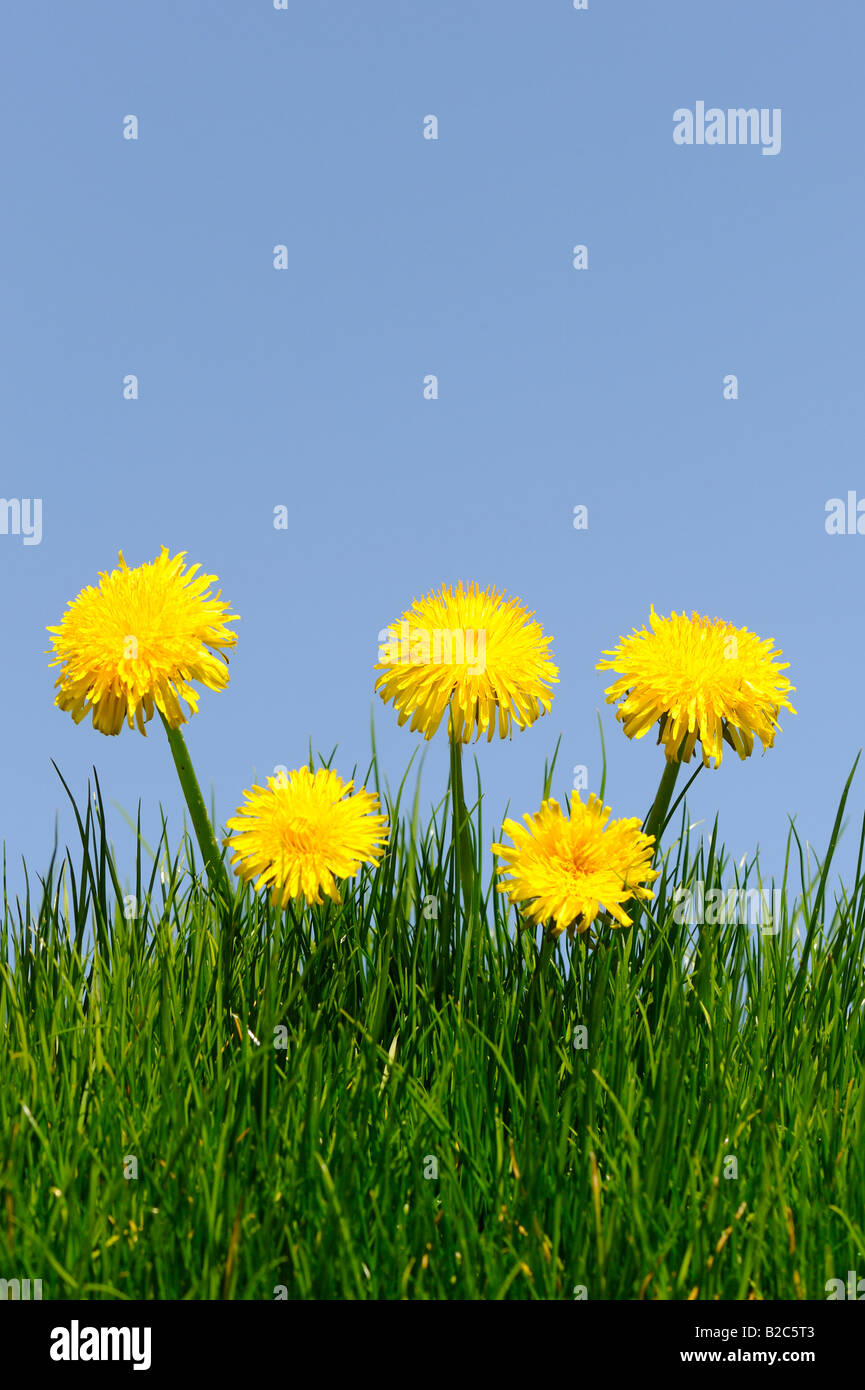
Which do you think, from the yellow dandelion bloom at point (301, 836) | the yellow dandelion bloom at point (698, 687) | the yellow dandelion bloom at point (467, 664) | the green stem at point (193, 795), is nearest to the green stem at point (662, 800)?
the yellow dandelion bloom at point (698, 687)

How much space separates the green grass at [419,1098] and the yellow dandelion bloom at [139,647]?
0.49 metres

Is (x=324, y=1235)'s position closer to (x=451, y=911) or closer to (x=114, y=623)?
(x=451, y=911)

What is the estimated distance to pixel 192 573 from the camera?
8.69 ft

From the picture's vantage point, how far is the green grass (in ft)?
6.50

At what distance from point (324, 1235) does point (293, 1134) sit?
10.4 inches

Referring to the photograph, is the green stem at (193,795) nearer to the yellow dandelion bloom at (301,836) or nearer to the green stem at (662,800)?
the yellow dandelion bloom at (301,836)

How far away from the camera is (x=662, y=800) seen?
2.54 m

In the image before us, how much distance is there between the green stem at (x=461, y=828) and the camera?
2.51 meters

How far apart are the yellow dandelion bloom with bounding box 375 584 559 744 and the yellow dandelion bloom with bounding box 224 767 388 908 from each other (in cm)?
23

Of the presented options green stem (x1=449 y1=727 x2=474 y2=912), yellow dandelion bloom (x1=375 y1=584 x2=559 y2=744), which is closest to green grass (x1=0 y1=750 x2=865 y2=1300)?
green stem (x1=449 y1=727 x2=474 y2=912)

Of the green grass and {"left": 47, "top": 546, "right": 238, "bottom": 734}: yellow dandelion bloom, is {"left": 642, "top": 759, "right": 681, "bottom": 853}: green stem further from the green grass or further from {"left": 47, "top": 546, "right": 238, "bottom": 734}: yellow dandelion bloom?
{"left": 47, "top": 546, "right": 238, "bottom": 734}: yellow dandelion bloom
